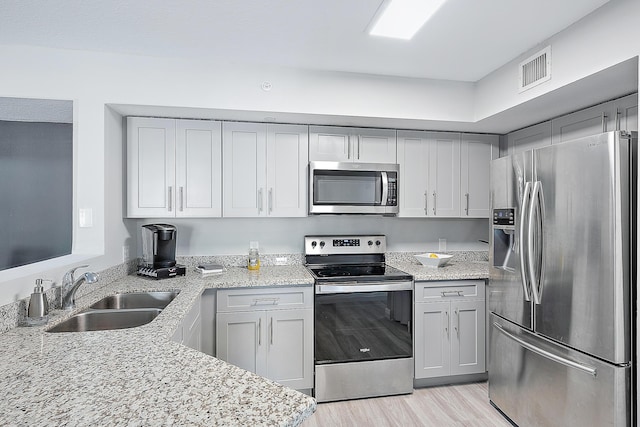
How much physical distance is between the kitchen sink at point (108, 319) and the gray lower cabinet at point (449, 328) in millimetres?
1856

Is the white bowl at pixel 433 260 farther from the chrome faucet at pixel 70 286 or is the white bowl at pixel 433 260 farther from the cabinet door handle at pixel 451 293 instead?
the chrome faucet at pixel 70 286

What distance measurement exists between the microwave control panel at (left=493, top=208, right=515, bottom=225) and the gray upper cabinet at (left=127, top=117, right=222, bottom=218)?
2.01 m

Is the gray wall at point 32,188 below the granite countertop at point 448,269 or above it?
above

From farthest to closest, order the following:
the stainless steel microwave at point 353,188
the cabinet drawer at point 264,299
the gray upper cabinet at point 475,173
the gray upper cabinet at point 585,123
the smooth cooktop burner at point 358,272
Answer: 1. the gray upper cabinet at point 475,173
2. the stainless steel microwave at point 353,188
3. the smooth cooktop burner at point 358,272
4. the cabinet drawer at point 264,299
5. the gray upper cabinet at point 585,123

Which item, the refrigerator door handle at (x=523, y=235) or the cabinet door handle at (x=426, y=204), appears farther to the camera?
the cabinet door handle at (x=426, y=204)

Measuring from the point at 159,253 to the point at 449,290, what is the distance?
2210 millimetres

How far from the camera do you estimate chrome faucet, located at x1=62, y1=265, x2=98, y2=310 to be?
A: 178 cm

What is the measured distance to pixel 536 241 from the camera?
2.01 meters

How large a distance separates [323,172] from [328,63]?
81cm

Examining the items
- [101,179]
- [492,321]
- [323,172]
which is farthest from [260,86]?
[492,321]

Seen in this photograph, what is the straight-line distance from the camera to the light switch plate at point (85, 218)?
2.37 m

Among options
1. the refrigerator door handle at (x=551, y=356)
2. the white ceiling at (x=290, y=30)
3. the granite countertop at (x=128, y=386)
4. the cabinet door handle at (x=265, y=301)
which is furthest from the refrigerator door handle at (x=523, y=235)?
the granite countertop at (x=128, y=386)

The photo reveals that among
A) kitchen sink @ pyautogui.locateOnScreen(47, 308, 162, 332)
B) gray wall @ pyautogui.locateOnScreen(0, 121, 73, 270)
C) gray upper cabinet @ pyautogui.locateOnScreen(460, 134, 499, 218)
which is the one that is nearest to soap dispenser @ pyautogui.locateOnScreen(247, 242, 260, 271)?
kitchen sink @ pyautogui.locateOnScreen(47, 308, 162, 332)

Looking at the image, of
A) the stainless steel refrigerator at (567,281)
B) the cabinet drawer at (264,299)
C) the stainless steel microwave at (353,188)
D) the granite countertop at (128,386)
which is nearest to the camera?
the granite countertop at (128,386)
